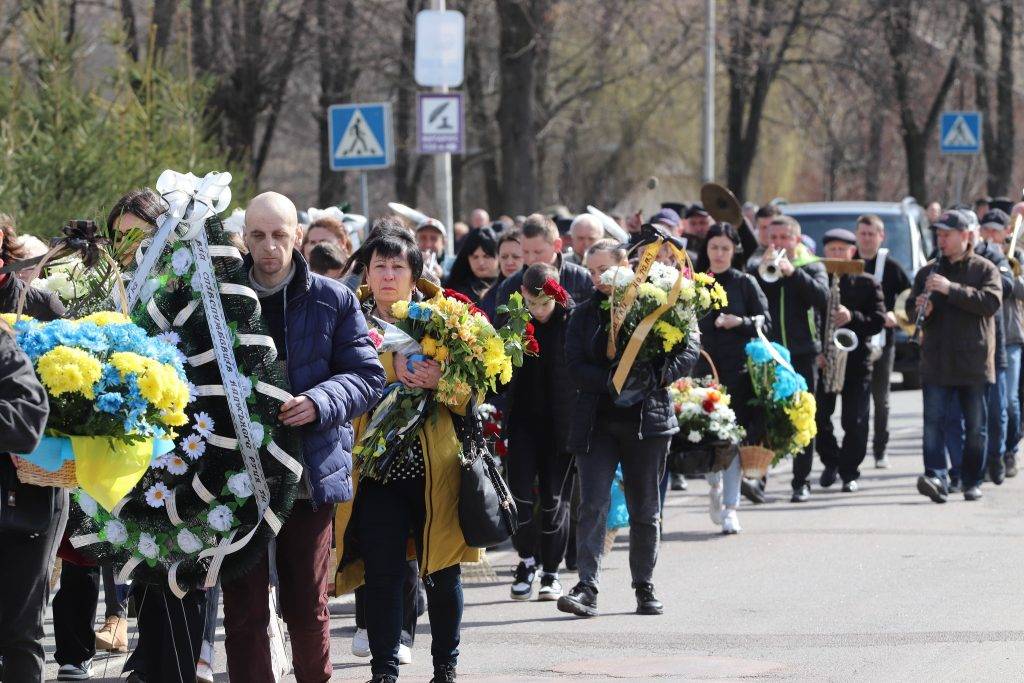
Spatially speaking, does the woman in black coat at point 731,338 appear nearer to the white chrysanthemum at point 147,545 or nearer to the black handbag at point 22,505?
the white chrysanthemum at point 147,545

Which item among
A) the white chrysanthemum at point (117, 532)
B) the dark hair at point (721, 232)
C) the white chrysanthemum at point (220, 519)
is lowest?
the white chrysanthemum at point (117, 532)

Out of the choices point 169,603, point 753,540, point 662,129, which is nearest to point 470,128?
point 662,129

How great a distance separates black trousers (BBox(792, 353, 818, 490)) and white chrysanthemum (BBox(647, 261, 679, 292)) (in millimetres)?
4033

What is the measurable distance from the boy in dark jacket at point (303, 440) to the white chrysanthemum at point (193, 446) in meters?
0.38

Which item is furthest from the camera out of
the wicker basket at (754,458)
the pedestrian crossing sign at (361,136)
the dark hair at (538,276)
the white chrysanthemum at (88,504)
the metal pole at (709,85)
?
the metal pole at (709,85)

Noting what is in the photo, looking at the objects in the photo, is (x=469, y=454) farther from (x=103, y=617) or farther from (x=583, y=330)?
(x=103, y=617)

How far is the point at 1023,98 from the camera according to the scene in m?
44.3

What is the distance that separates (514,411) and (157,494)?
11.8 feet

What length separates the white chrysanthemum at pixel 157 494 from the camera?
5969 mm

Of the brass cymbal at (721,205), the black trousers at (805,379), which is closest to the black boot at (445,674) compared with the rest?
the black trousers at (805,379)

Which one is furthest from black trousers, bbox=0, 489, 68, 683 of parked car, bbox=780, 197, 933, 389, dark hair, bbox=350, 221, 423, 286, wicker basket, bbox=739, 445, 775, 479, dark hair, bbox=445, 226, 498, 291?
parked car, bbox=780, 197, 933, 389

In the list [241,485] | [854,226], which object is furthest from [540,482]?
[854,226]

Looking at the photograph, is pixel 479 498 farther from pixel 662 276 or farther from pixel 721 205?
pixel 721 205

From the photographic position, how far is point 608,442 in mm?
8781
